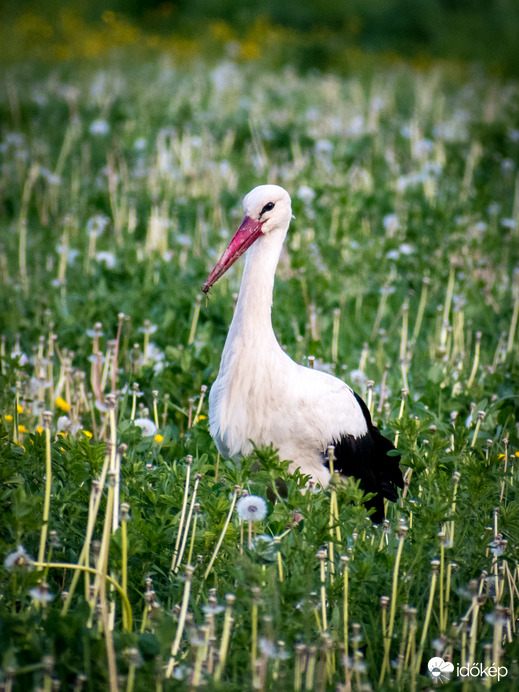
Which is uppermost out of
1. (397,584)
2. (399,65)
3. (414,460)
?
(399,65)

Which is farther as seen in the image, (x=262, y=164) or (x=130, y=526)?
(x=262, y=164)

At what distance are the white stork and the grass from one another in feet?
0.58

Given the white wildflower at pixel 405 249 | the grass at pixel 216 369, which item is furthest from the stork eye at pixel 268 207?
the white wildflower at pixel 405 249

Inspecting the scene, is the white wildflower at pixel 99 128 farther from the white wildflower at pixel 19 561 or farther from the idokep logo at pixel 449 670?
the idokep logo at pixel 449 670

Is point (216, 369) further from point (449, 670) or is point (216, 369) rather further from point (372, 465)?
point (449, 670)

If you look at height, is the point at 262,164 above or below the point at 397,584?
above

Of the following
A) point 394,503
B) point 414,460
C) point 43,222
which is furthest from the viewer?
point 43,222

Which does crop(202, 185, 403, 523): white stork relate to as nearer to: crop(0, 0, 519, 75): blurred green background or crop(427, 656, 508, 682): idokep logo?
crop(427, 656, 508, 682): idokep logo

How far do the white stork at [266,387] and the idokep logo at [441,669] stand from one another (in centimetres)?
118

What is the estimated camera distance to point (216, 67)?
12.6 m

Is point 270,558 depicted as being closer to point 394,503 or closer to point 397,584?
point 397,584

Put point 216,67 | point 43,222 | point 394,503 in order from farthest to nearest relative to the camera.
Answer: point 216,67
point 43,222
point 394,503

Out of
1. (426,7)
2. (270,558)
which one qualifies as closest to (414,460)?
(270,558)

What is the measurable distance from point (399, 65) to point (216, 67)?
3.79 metres
